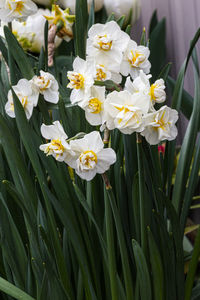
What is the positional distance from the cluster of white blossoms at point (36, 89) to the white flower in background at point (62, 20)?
0.56 ft

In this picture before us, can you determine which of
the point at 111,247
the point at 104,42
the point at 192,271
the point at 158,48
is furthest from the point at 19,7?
the point at 158,48

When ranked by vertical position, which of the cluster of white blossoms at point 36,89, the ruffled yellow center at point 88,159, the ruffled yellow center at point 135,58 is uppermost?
the ruffled yellow center at point 135,58

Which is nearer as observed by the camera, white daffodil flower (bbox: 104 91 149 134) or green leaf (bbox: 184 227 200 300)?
white daffodil flower (bbox: 104 91 149 134)

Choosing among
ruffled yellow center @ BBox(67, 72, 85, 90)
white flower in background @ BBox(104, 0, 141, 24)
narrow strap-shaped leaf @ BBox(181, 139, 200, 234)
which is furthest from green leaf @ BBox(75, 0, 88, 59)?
white flower in background @ BBox(104, 0, 141, 24)

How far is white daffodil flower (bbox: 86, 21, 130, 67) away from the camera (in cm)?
36

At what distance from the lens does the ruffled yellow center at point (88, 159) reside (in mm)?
322

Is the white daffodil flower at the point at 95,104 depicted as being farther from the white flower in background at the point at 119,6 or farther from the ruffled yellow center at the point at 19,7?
the white flower in background at the point at 119,6

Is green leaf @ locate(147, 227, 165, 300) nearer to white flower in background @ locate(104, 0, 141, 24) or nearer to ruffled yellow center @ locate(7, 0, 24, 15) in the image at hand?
ruffled yellow center @ locate(7, 0, 24, 15)

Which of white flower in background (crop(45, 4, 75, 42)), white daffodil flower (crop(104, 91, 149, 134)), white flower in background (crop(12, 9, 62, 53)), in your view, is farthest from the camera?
white flower in background (crop(12, 9, 62, 53))

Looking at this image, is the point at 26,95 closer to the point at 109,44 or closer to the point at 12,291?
the point at 109,44

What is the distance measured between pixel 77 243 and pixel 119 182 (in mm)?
89

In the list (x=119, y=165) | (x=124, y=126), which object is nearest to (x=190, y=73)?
(x=119, y=165)

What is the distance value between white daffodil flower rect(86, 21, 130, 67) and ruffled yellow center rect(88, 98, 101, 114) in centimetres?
5

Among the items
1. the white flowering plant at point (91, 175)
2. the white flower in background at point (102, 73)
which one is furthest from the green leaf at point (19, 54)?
the white flower in background at point (102, 73)
